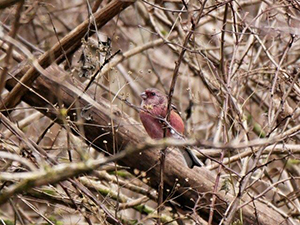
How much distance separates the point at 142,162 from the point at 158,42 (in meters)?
1.77

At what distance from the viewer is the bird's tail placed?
4.23 meters

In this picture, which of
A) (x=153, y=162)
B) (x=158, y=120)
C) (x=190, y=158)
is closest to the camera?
(x=158, y=120)

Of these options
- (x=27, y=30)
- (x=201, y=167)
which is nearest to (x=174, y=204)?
(x=201, y=167)

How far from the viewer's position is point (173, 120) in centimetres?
456

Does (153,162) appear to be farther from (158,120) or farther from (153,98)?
(153,98)

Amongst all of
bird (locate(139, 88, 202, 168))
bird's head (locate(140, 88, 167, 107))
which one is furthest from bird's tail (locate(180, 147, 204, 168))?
bird's head (locate(140, 88, 167, 107))

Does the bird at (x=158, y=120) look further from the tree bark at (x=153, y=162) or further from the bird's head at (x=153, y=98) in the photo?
the tree bark at (x=153, y=162)

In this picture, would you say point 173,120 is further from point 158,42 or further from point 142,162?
point 158,42

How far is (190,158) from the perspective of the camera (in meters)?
4.29

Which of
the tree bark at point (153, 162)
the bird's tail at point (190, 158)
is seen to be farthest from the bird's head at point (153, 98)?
the bird's tail at point (190, 158)

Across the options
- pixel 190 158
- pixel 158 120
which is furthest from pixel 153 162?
pixel 158 120

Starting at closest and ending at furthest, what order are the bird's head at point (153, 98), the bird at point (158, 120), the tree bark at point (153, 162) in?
the bird at point (158, 120) → the tree bark at point (153, 162) → the bird's head at point (153, 98)

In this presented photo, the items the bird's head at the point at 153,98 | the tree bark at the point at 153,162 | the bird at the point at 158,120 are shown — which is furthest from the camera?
the bird's head at the point at 153,98

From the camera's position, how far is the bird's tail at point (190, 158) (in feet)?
13.9
